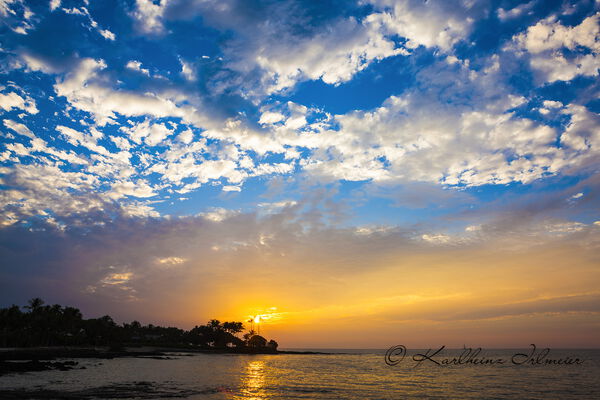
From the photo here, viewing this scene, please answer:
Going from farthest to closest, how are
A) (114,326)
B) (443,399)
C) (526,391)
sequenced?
(114,326) < (526,391) < (443,399)

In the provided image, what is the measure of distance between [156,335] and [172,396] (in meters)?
178

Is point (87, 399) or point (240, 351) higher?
point (87, 399)

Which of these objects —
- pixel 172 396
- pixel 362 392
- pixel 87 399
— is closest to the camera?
pixel 87 399

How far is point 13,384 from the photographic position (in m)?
35.4

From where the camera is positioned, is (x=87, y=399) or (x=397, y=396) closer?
(x=87, y=399)

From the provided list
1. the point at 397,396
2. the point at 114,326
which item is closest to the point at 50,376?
the point at 397,396

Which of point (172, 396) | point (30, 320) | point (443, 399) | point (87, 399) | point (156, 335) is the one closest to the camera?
point (87, 399)

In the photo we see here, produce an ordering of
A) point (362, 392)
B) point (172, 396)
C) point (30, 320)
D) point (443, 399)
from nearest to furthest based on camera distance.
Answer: point (172, 396)
point (443, 399)
point (362, 392)
point (30, 320)

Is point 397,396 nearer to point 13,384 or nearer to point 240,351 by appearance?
point 13,384

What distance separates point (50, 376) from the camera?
43.7m

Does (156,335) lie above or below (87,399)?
below

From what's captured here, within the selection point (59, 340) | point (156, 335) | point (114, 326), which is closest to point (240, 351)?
point (156, 335)

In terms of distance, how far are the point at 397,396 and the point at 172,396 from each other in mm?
24103

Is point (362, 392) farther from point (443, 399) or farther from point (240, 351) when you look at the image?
point (240, 351)
